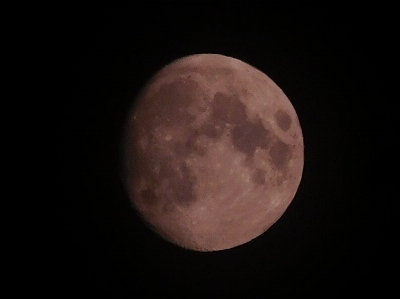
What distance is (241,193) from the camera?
287 centimetres

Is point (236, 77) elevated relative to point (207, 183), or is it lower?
elevated

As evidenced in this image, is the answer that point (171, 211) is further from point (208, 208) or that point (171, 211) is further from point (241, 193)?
point (241, 193)

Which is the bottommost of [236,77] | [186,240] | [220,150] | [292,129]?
[186,240]

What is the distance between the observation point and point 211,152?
2.78m

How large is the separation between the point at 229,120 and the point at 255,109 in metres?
0.20

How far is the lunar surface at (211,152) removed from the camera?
2.80 meters

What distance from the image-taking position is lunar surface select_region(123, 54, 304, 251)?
2.80 m

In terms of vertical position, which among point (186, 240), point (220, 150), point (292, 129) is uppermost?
point (292, 129)

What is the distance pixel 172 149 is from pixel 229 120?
0.39 m

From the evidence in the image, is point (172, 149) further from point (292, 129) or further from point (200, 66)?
point (292, 129)

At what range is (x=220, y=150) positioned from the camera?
2775mm

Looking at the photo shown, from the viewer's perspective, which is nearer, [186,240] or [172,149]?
[172,149]

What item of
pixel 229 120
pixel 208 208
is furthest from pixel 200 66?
pixel 208 208

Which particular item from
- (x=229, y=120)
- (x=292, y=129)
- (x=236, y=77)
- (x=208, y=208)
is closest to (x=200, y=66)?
(x=236, y=77)
